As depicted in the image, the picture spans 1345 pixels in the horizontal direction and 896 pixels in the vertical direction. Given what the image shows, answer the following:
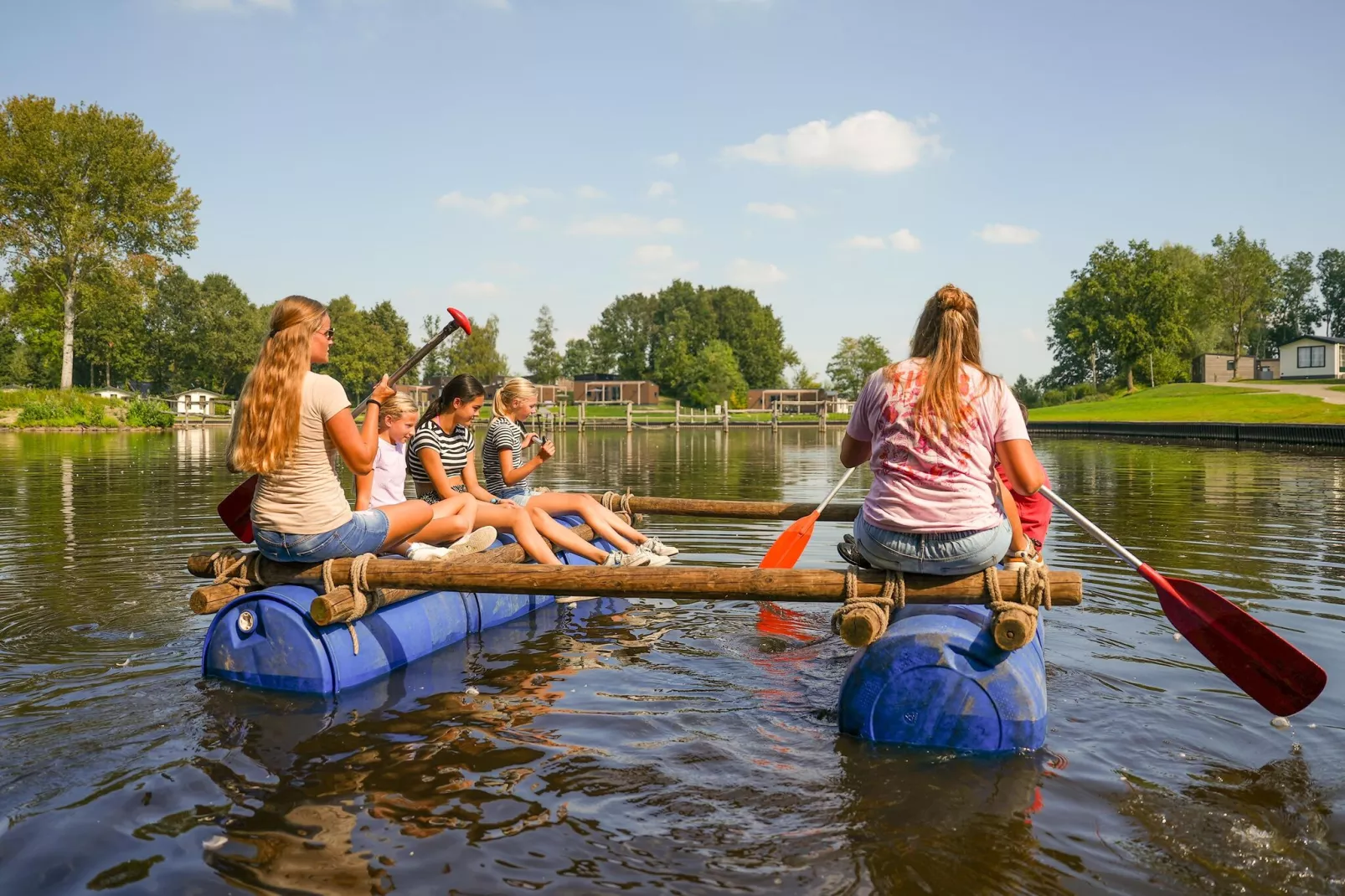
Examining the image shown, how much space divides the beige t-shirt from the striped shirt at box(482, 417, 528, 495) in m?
3.32

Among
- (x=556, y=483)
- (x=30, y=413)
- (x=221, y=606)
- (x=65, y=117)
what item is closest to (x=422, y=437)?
(x=221, y=606)

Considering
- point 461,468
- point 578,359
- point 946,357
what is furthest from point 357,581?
point 578,359

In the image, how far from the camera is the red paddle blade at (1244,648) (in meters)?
5.19

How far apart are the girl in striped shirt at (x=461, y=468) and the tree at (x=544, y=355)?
334 feet

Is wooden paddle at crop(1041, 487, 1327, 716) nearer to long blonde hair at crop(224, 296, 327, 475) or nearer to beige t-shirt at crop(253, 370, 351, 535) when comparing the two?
beige t-shirt at crop(253, 370, 351, 535)

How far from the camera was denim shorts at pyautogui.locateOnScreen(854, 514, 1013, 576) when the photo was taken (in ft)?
16.5

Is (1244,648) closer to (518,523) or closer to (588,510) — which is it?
(518,523)

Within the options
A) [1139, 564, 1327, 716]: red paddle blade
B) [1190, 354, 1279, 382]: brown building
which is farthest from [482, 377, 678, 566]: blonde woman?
[1190, 354, 1279, 382]: brown building

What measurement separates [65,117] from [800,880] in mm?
65740

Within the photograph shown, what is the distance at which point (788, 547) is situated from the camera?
27.2ft

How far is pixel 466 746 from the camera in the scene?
5180 mm

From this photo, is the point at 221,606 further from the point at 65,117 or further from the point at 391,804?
the point at 65,117

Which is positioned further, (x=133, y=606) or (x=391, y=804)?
(x=133, y=606)

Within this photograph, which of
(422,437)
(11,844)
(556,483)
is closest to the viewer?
(11,844)
